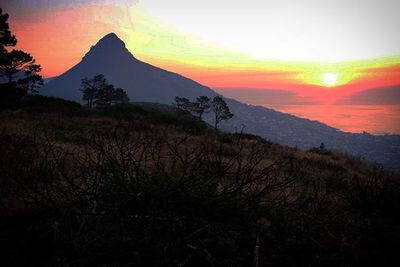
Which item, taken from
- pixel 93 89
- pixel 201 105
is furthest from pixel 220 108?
pixel 93 89

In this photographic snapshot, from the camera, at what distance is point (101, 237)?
7.90 feet

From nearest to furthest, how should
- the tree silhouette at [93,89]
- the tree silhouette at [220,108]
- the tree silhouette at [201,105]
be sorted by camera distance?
1. the tree silhouette at [93,89]
2. the tree silhouette at [220,108]
3. the tree silhouette at [201,105]

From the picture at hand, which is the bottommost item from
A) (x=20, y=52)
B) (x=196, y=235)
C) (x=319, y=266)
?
(x=319, y=266)

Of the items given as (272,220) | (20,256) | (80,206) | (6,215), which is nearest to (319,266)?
(272,220)

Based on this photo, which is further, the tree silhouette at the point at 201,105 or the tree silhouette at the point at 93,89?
the tree silhouette at the point at 201,105

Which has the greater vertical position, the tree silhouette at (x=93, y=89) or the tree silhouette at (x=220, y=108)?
the tree silhouette at (x=93, y=89)

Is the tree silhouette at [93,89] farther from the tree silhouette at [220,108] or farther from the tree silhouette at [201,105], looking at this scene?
the tree silhouette at [220,108]

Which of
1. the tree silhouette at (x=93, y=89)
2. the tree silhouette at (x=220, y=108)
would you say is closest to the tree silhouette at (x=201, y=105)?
the tree silhouette at (x=220, y=108)

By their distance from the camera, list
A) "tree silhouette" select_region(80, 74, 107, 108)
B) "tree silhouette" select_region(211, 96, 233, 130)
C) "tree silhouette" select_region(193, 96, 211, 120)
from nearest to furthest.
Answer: "tree silhouette" select_region(80, 74, 107, 108) < "tree silhouette" select_region(211, 96, 233, 130) < "tree silhouette" select_region(193, 96, 211, 120)

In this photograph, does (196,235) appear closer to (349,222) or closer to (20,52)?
(349,222)

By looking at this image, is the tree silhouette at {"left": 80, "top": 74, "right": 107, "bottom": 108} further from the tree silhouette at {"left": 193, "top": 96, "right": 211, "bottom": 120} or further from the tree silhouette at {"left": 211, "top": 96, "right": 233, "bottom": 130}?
the tree silhouette at {"left": 211, "top": 96, "right": 233, "bottom": 130}

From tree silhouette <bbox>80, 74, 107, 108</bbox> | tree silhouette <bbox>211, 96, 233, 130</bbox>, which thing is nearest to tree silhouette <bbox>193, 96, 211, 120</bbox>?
tree silhouette <bbox>211, 96, 233, 130</bbox>

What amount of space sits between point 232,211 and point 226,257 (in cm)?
54

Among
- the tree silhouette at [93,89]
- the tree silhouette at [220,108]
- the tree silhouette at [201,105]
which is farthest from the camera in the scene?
the tree silhouette at [201,105]
